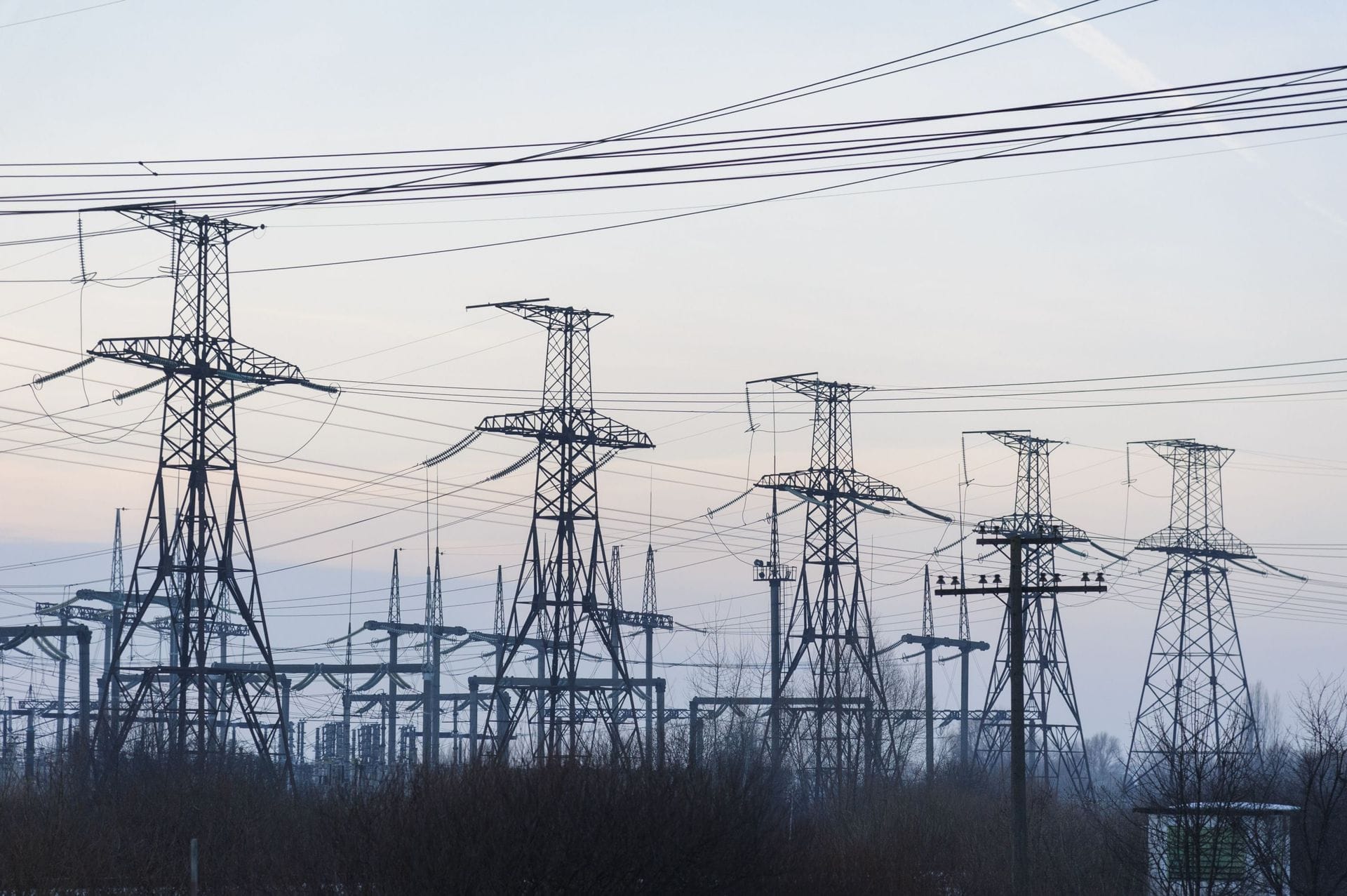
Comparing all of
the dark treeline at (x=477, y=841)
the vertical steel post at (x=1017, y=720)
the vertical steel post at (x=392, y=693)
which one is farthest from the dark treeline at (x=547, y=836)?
the vertical steel post at (x=392, y=693)

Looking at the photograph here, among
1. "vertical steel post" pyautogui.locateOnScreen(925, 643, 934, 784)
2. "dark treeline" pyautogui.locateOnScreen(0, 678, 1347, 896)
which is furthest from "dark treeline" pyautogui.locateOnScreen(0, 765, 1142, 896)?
"vertical steel post" pyautogui.locateOnScreen(925, 643, 934, 784)

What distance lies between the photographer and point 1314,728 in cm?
3497

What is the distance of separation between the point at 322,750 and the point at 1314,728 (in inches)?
3212

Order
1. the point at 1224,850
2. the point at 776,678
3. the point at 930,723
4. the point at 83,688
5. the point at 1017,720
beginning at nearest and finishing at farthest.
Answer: the point at 1017,720 → the point at 1224,850 → the point at 83,688 → the point at 776,678 → the point at 930,723

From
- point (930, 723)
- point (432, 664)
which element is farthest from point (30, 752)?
point (930, 723)

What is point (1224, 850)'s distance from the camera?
3091 centimetres

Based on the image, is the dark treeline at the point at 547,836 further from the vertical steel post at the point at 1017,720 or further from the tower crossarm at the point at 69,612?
the tower crossarm at the point at 69,612

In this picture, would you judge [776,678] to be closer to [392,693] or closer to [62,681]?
[392,693]

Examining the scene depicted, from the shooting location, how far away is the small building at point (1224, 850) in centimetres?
3023

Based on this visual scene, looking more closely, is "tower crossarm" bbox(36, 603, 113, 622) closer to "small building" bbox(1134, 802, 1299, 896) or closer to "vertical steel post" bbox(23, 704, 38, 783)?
"vertical steel post" bbox(23, 704, 38, 783)

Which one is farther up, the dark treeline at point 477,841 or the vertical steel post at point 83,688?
the vertical steel post at point 83,688

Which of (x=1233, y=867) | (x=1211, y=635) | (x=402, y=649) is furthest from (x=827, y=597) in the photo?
(x=402, y=649)

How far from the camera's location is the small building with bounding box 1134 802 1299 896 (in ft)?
99.2

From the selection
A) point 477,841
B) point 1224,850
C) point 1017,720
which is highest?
point 1017,720
